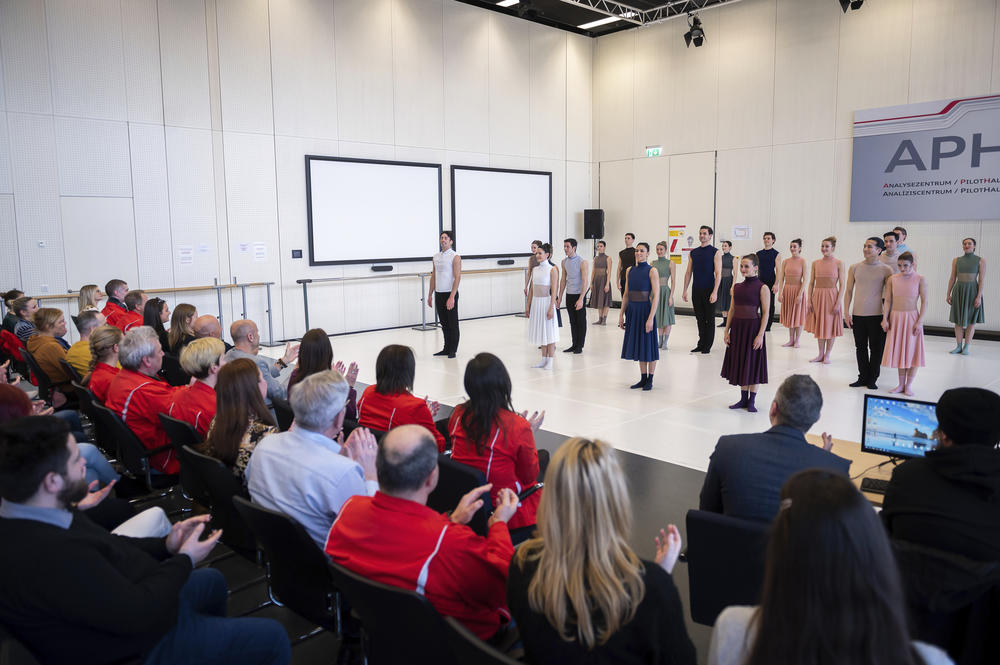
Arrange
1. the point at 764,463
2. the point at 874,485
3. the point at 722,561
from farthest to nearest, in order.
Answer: the point at 874,485 → the point at 764,463 → the point at 722,561

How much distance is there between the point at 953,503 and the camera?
1.87m

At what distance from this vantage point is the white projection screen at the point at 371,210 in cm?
1047

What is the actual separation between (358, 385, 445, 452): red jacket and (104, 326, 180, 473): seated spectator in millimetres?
1102

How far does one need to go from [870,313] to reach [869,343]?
329 mm

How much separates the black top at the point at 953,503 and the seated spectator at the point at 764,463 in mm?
355

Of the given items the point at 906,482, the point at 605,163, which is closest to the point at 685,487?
the point at 906,482

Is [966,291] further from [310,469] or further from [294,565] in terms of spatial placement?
[294,565]

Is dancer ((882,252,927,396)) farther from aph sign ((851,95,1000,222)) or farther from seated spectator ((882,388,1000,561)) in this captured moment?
seated spectator ((882,388,1000,561))

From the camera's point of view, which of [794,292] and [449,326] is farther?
[794,292]

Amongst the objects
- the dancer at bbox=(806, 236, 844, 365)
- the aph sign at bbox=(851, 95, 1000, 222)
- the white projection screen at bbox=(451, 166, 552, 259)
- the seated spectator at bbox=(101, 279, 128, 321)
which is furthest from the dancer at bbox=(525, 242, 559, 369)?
the aph sign at bbox=(851, 95, 1000, 222)

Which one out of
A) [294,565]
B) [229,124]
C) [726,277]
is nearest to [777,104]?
[726,277]

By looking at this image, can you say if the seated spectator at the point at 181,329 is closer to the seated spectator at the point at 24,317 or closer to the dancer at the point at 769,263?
the seated spectator at the point at 24,317

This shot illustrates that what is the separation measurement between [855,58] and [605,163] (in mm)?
4959

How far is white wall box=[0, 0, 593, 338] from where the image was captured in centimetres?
803
